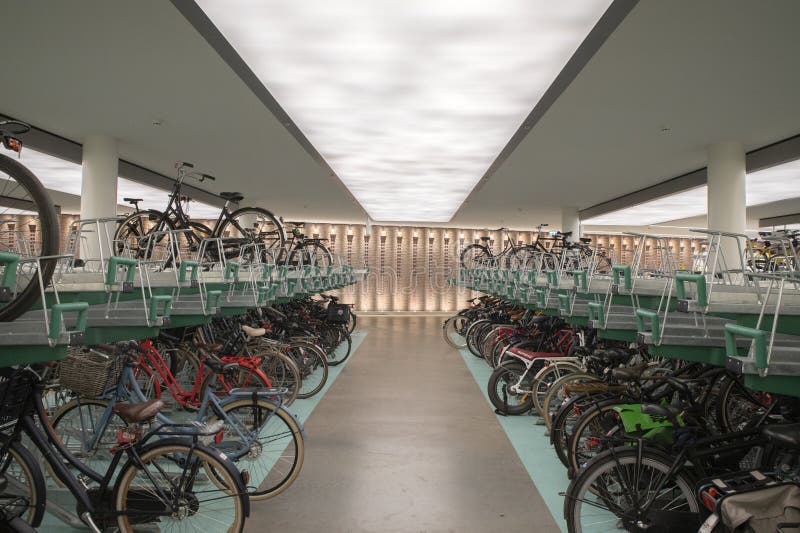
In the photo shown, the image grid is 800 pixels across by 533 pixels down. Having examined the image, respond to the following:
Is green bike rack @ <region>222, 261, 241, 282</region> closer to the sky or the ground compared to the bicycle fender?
closer to the sky

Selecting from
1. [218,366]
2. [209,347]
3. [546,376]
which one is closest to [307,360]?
[209,347]

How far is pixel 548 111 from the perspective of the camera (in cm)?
539

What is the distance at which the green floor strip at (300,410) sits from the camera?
301 centimetres

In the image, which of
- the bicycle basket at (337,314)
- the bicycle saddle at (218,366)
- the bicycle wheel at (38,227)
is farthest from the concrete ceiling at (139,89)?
the bicycle basket at (337,314)

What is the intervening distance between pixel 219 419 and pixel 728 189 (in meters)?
6.29

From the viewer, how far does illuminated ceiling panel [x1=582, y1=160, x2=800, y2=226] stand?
8.20m

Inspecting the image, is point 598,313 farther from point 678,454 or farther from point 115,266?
point 115,266

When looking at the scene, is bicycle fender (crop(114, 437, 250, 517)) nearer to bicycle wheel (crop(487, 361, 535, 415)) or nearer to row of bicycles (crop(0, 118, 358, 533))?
row of bicycles (crop(0, 118, 358, 533))

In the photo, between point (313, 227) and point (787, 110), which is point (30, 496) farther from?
point (313, 227)

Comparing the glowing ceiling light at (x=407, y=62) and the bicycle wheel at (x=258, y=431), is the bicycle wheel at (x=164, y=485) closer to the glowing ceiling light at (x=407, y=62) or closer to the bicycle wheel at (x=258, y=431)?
the bicycle wheel at (x=258, y=431)

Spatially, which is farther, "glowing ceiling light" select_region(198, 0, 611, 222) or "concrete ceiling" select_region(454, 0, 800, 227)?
"glowing ceiling light" select_region(198, 0, 611, 222)

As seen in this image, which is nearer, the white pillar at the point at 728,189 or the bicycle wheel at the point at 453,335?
the white pillar at the point at 728,189

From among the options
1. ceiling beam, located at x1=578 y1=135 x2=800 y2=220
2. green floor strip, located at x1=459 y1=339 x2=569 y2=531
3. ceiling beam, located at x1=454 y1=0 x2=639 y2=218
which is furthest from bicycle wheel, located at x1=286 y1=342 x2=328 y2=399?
ceiling beam, located at x1=578 y1=135 x2=800 y2=220

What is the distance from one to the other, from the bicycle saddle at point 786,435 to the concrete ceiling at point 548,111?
2.46 meters
